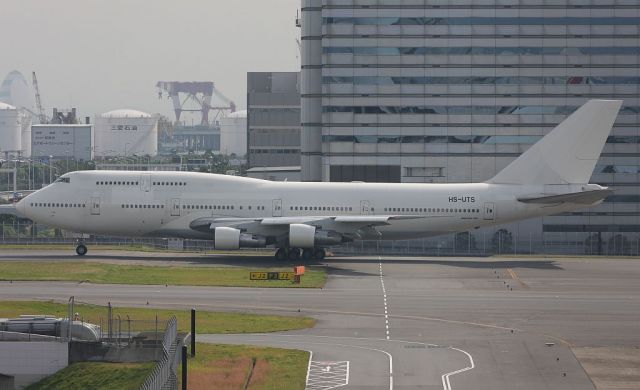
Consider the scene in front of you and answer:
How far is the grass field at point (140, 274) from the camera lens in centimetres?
6806

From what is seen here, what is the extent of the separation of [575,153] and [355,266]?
17988 mm

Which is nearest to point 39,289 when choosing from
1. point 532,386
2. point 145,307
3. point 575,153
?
point 145,307

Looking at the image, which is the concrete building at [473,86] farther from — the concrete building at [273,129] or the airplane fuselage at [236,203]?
the concrete building at [273,129]

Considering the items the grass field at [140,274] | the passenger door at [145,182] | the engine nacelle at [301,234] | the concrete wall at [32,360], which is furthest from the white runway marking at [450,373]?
the passenger door at [145,182]

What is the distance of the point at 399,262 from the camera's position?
84.1 m

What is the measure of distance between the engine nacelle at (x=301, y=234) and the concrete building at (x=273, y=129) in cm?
8063

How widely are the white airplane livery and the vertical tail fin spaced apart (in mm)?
71

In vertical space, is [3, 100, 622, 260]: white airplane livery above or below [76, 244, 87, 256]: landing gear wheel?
above

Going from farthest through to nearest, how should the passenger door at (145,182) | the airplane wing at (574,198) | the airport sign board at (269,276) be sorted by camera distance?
1. the passenger door at (145,182)
2. the airplane wing at (574,198)
3. the airport sign board at (269,276)

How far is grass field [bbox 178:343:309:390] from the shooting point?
39.6 m

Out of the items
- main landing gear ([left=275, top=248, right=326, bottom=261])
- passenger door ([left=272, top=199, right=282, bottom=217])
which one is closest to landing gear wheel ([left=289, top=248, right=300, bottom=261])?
main landing gear ([left=275, top=248, right=326, bottom=261])

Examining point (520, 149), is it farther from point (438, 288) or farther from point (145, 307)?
point (145, 307)

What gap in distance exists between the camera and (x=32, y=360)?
41.2m

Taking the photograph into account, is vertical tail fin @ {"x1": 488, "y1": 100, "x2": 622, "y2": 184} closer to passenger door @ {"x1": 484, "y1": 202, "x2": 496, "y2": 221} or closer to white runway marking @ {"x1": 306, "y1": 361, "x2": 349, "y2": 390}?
passenger door @ {"x1": 484, "y1": 202, "x2": 496, "y2": 221}
